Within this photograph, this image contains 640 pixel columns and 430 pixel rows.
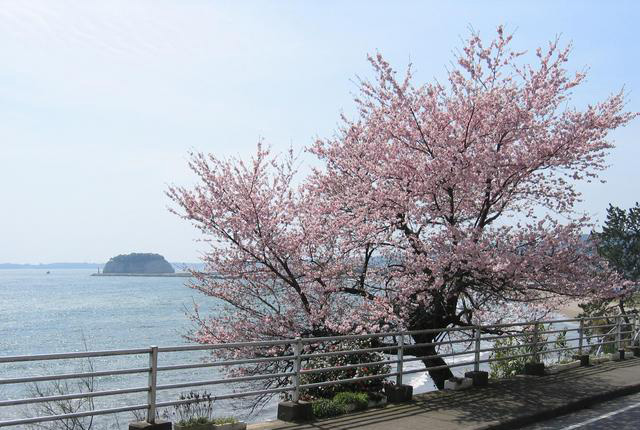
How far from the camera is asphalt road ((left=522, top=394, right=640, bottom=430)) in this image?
9.75 meters

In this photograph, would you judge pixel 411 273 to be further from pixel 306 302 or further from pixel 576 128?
pixel 576 128

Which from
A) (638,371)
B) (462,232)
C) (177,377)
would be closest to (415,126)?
(462,232)

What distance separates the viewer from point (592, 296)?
1463cm

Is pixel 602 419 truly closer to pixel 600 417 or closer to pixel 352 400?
pixel 600 417

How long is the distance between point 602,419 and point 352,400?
3985mm

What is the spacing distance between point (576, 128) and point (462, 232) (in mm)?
3484

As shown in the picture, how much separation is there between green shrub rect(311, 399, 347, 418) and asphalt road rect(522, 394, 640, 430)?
2.72m

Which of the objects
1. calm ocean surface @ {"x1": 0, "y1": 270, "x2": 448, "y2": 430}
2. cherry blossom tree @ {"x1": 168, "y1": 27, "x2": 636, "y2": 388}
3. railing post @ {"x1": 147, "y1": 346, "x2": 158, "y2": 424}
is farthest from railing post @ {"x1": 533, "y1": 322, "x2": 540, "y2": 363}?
railing post @ {"x1": 147, "y1": 346, "x2": 158, "y2": 424}

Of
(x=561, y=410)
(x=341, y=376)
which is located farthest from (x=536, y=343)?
(x=341, y=376)

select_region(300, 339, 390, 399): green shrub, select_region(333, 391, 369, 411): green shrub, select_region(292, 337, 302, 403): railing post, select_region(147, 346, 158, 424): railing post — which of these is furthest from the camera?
select_region(300, 339, 390, 399): green shrub

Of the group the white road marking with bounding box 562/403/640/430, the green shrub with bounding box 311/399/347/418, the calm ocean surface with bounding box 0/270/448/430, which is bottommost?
the calm ocean surface with bounding box 0/270/448/430

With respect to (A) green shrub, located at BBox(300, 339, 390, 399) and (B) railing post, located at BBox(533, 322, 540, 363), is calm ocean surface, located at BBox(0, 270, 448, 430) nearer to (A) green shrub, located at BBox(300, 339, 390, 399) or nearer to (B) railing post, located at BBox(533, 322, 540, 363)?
(A) green shrub, located at BBox(300, 339, 390, 399)

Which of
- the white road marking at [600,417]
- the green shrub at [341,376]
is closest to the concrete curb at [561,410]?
the white road marking at [600,417]

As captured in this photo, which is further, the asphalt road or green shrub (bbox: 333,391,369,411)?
green shrub (bbox: 333,391,369,411)
